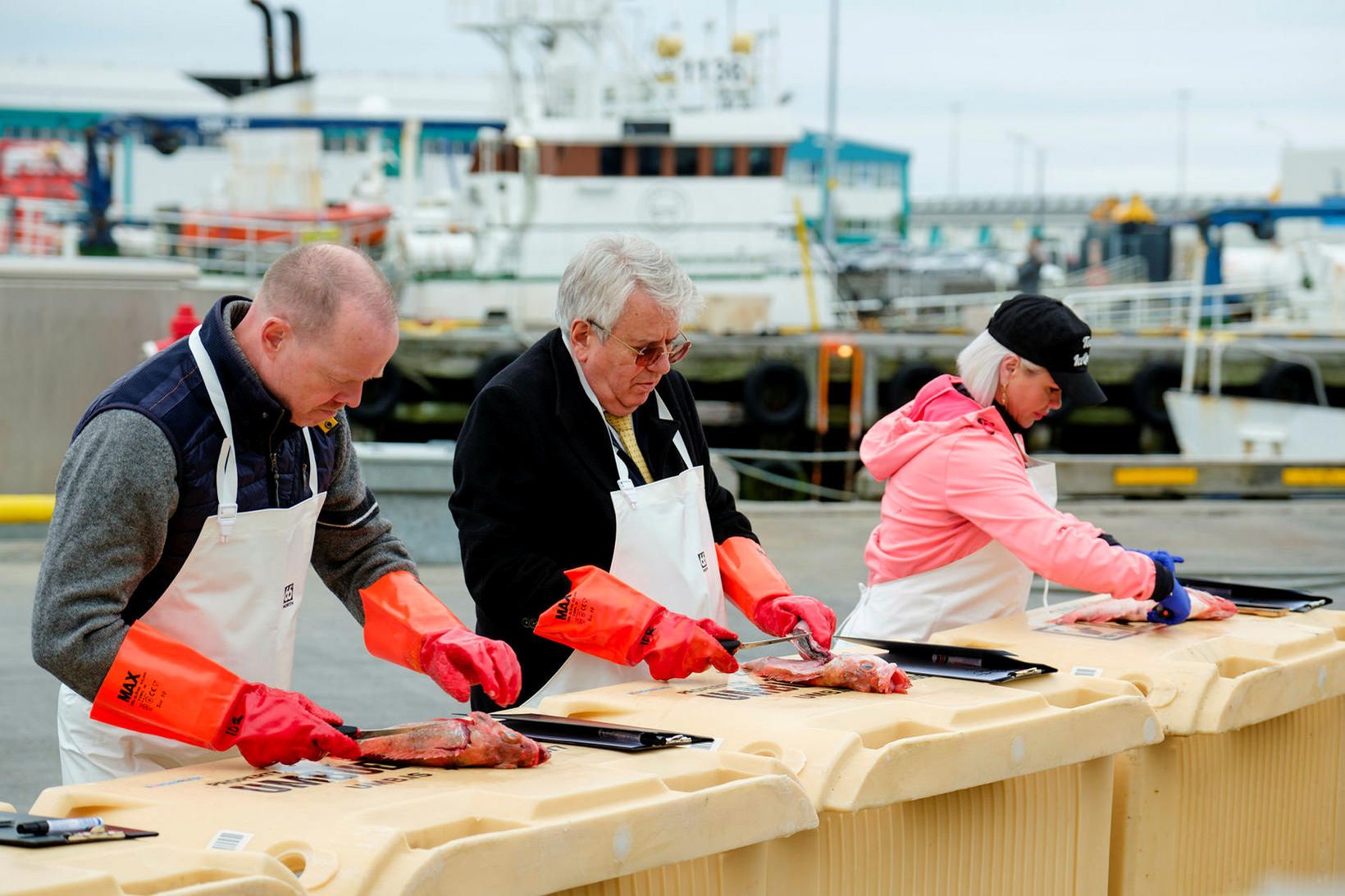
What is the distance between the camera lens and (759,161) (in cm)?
2211

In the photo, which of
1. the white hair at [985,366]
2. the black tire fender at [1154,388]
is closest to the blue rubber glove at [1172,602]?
the white hair at [985,366]

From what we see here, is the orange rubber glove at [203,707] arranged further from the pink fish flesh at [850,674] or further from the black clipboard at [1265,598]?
the black clipboard at [1265,598]

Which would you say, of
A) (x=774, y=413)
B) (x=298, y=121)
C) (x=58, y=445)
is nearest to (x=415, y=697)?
(x=58, y=445)

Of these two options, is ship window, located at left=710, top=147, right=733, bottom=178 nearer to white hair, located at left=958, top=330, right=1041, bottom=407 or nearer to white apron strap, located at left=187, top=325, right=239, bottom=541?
white hair, located at left=958, top=330, right=1041, bottom=407

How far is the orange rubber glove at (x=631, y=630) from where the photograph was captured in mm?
2994

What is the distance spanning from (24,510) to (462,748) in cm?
735

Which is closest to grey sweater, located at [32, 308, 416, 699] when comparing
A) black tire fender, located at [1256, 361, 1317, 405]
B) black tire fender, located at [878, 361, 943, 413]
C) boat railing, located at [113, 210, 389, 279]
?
black tire fender, located at [878, 361, 943, 413]

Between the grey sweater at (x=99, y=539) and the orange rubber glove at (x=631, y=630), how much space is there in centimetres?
88

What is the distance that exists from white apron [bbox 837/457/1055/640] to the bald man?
145 centimetres

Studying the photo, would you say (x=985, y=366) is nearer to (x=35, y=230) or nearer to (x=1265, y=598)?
(x=1265, y=598)

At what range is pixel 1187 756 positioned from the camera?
11.2 ft

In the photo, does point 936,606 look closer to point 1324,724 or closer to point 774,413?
point 1324,724

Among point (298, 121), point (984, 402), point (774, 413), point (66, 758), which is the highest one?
point (298, 121)

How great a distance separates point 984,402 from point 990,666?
2.57ft
